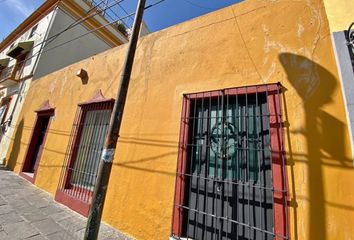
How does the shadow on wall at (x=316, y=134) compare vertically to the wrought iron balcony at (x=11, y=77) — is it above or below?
below

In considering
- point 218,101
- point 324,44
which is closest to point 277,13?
point 324,44

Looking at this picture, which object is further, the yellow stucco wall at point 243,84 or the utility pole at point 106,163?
the utility pole at point 106,163

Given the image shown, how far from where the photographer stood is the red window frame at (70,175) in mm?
4250

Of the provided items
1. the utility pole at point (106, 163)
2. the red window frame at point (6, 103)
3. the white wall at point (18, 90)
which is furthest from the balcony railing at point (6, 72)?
the utility pole at point (106, 163)

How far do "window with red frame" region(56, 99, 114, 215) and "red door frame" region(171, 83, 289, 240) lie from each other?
2.23 m

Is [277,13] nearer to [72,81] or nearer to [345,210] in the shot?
[345,210]

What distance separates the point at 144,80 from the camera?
13.6 ft

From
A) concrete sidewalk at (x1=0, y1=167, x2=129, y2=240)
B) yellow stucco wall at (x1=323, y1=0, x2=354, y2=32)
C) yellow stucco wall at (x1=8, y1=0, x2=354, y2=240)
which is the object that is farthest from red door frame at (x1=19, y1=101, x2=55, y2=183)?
yellow stucco wall at (x1=323, y1=0, x2=354, y2=32)

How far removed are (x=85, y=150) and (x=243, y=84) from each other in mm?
3930

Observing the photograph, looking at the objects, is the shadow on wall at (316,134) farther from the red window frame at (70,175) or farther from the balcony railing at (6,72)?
the balcony railing at (6,72)

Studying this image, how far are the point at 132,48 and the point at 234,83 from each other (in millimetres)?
1568

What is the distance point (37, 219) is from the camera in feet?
11.9

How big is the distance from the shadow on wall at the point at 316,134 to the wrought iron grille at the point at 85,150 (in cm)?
371

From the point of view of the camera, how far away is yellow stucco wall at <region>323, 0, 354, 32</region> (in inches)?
96.0
